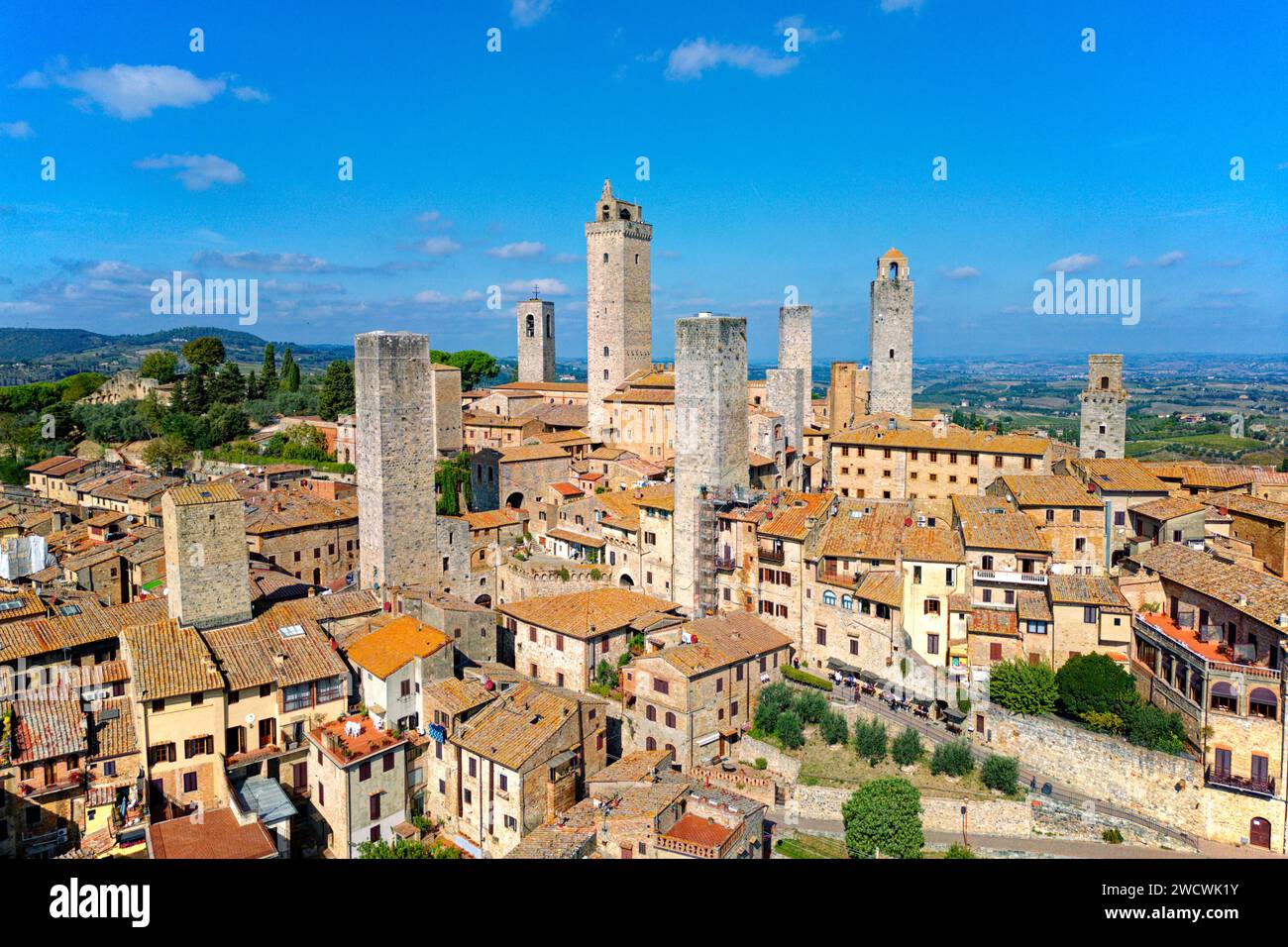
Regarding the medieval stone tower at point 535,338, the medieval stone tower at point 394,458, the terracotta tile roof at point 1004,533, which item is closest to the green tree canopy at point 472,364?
the medieval stone tower at point 535,338

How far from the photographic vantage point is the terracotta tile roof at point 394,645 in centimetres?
2202

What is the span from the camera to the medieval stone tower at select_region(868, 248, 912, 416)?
4216 cm

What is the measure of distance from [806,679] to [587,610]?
256 inches

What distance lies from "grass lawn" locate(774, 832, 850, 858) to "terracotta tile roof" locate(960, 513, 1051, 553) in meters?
9.04

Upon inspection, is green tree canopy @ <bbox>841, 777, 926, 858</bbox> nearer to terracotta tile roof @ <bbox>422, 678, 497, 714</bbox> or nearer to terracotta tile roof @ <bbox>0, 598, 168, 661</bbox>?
terracotta tile roof @ <bbox>422, 678, 497, 714</bbox>

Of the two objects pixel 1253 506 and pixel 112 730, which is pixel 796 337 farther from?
pixel 112 730

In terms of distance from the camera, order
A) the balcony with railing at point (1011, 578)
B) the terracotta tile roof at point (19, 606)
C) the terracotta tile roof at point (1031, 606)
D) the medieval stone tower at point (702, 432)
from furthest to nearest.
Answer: the medieval stone tower at point (702, 432) < the balcony with railing at point (1011, 578) < the terracotta tile roof at point (1031, 606) < the terracotta tile roof at point (19, 606)

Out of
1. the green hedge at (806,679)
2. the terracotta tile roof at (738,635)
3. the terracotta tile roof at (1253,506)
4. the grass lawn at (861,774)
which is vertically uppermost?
the terracotta tile roof at (1253,506)

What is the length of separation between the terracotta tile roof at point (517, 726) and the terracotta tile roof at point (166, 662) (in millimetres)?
5677

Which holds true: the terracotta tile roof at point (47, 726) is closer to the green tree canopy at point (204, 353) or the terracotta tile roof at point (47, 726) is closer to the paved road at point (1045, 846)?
the paved road at point (1045, 846)

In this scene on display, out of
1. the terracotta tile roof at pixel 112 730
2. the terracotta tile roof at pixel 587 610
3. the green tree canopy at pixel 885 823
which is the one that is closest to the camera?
the green tree canopy at pixel 885 823

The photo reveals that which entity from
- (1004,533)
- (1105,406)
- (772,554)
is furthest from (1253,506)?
(772,554)
